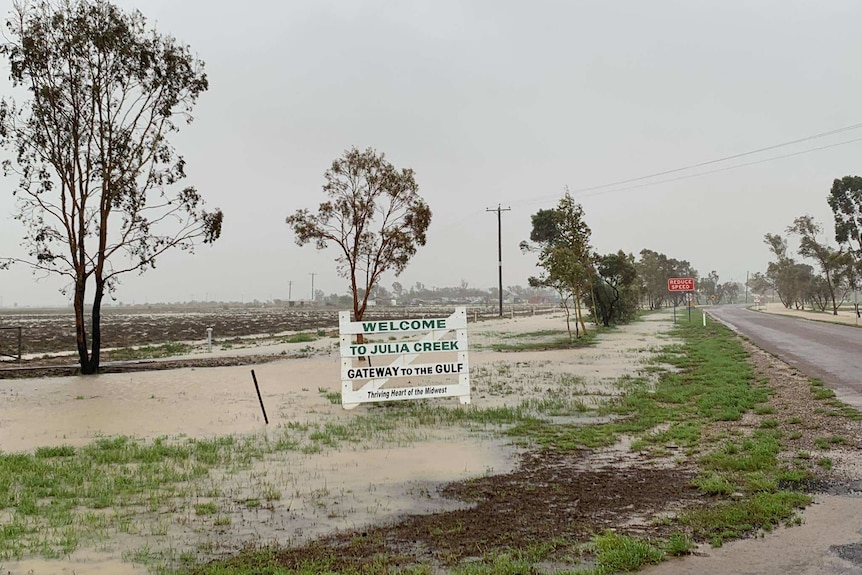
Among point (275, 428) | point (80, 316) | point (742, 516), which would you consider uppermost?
point (80, 316)

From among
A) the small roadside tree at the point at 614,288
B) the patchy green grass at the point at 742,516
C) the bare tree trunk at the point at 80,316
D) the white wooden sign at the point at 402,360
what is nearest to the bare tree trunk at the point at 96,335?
the bare tree trunk at the point at 80,316

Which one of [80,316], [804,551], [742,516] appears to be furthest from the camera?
[80,316]

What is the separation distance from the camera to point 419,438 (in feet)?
33.6

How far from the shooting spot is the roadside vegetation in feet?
16.4

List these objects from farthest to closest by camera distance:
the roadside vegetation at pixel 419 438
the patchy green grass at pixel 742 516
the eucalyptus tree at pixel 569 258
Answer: the eucalyptus tree at pixel 569 258 < the patchy green grass at pixel 742 516 < the roadside vegetation at pixel 419 438

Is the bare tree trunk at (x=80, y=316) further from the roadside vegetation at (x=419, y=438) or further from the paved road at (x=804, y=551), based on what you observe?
the paved road at (x=804, y=551)

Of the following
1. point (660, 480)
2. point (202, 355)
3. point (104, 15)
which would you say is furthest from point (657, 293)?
point (660, 480)

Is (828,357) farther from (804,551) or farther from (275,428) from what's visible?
(804,551)

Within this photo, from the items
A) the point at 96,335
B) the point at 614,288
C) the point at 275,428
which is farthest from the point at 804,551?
the point at 614,288

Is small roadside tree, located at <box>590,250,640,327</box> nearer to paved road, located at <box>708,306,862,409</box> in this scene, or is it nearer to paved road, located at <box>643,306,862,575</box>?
paved road, located at <box>708,306,862,409</box>

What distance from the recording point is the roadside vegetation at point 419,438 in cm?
499

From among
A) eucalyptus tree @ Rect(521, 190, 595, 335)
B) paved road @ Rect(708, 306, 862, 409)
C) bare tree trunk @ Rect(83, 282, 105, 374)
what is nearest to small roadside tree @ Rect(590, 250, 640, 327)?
eucalyptus tree @ Rect(521, 190, 595, 335)

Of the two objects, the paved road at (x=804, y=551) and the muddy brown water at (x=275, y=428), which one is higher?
the paved road at (x=804, y=551)

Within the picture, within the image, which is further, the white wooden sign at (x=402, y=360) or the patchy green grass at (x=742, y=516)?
the white wooden sign at (x=402, y=360)
